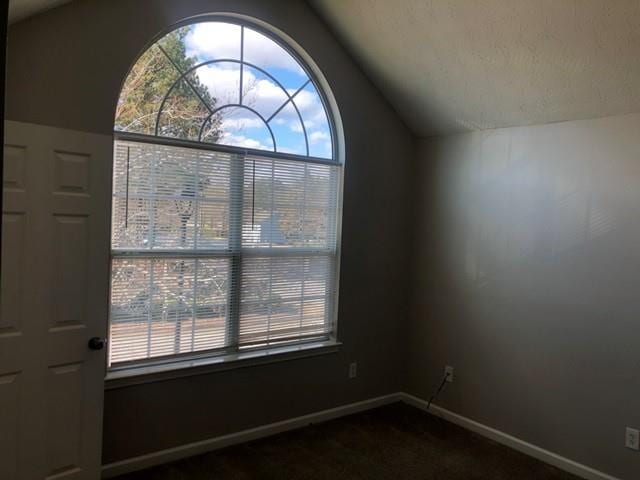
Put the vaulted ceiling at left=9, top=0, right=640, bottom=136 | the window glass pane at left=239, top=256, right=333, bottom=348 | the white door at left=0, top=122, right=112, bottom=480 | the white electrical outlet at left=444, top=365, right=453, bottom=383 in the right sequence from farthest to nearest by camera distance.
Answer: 1. the white electrical outlet at left=444, top=365, right=453, bottom=383
2. the window glass pane at left=239, top=256, right=333, bottom=348
3. the vaulted ceiling at left=9, top=0, right=640, bottom=136
4. the white door at left=0, top=122, right=112, bottom=480

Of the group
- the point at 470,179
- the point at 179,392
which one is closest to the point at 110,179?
the point at 179,392

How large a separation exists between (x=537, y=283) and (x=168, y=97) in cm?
252

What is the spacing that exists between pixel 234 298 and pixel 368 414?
1.41 meters

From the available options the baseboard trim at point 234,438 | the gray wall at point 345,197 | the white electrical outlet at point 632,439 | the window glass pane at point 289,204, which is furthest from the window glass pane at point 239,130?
the white electrical outlet at point 632,439

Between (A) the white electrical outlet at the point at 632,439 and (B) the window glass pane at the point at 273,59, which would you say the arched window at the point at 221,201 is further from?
(A) the white electrical outlet at the point at 632,439

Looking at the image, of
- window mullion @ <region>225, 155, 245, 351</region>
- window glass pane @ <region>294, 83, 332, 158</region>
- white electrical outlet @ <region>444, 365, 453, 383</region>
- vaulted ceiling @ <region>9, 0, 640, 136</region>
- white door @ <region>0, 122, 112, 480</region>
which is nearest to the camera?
white door @ <region>0, 122, 112, 480</region>

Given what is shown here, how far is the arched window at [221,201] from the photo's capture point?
272 centimetres

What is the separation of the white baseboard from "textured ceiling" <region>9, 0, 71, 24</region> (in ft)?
7.38

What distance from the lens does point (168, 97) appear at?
2811 millimetres

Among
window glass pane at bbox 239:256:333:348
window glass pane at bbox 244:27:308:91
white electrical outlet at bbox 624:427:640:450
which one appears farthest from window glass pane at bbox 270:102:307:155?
white electrical outlet at bbox 624:427:640:450

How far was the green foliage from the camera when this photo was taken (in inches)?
106

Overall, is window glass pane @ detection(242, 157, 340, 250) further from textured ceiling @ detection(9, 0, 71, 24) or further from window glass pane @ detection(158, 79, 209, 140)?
textured ceiling @ detection(9, 0, 71, 24)

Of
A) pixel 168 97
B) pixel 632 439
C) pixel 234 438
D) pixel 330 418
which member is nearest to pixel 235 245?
pixel 168 97

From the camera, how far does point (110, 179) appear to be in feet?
7.86
